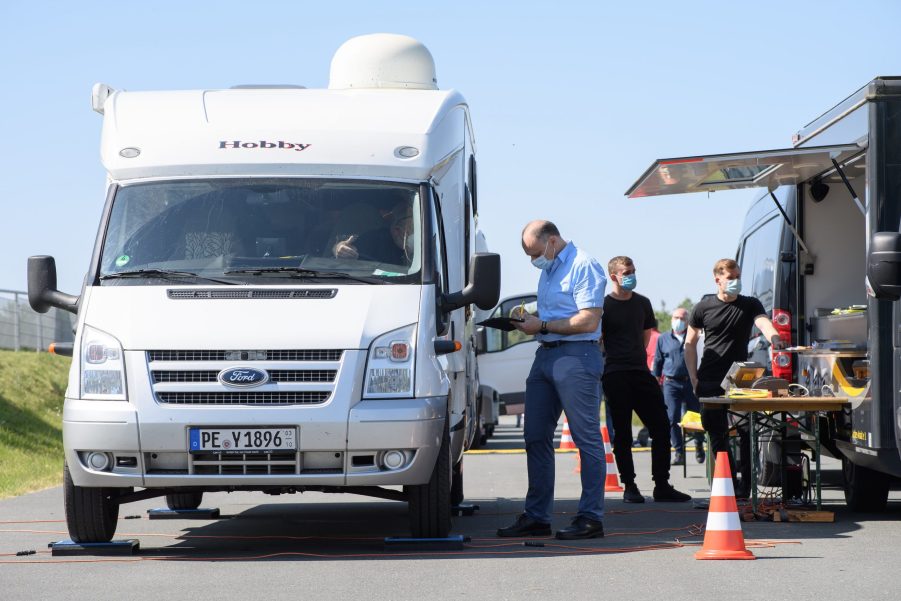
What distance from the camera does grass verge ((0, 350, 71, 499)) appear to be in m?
16.9

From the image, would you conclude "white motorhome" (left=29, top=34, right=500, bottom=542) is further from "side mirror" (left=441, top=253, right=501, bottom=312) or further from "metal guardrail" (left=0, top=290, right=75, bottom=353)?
"metal guardrail" (left=0, top=290, right=75, bottom=353)

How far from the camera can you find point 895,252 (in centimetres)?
916

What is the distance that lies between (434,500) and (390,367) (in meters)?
0.95

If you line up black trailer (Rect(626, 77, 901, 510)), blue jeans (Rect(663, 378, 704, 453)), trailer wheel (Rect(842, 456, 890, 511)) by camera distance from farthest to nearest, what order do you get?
blue jeans (Rect(663, 378, 704, 453)) < trailer wheel (Rect(842, 456, 890, 511)) < black trailer (Rect(626, 77, 901, 510))

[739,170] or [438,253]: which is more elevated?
[739,170]

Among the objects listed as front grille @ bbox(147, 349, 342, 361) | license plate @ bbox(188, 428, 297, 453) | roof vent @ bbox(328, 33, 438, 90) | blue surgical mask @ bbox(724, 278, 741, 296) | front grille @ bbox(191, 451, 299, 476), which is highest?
roof vent @ bbox(328, 33, 438, 90)

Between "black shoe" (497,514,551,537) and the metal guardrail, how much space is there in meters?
20.8

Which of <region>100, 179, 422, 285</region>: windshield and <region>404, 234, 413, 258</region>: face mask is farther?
<region>404, 234, 413, 258</region>: face mask

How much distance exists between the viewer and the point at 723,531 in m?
8.59

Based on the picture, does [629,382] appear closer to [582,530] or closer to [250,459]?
[582,530]

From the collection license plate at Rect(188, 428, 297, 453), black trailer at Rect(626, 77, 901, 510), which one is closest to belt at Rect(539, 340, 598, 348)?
black trailer at Rect(626, 77, 901, 510)

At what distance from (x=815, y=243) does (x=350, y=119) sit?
4.92 m

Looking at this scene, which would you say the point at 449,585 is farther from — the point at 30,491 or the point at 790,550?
the point at 30,491

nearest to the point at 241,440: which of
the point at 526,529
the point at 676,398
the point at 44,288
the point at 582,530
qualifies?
the point at 44,288
